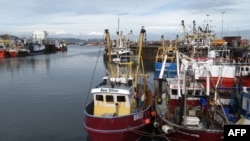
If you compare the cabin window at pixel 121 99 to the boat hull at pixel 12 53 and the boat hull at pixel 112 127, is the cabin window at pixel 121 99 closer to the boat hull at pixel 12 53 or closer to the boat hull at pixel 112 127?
the boat hull at pixel 112 127

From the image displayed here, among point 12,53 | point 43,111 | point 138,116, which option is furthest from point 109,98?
point 12,53

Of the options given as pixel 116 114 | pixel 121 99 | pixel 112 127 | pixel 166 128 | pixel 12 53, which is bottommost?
pixel 166 128

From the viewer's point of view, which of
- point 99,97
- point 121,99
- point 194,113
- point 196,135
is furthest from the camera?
point 99,97

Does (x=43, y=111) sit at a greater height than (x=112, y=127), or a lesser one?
lesser

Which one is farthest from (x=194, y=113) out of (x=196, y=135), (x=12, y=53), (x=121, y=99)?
(x=12, y=53)

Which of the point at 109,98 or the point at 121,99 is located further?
the point at 109,98

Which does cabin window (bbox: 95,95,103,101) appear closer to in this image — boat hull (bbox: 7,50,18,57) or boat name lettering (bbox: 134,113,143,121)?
boat name lettering (bbox: 134,113,143,121)

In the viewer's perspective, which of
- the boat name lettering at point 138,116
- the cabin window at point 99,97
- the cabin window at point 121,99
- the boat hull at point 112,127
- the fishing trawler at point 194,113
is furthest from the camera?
the cabin window at point 99,97

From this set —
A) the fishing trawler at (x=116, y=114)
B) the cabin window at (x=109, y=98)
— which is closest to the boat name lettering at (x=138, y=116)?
the fishing trawler at (x=116, y=114)

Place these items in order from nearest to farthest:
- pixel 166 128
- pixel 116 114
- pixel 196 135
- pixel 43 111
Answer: pixel 196 135
pixel 166 128
pixel 116 114
pixel 43 111

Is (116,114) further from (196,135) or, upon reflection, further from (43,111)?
(43,111)

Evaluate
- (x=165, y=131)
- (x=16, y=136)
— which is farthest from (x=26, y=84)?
(x=165, y=131)

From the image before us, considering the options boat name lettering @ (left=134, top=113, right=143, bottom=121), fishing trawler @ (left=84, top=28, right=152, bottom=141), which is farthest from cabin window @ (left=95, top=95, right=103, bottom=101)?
boat name lettering @ (left=134, top=113, right=143, bottom=121)

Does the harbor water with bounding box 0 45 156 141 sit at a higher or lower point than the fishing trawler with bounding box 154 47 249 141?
lower
